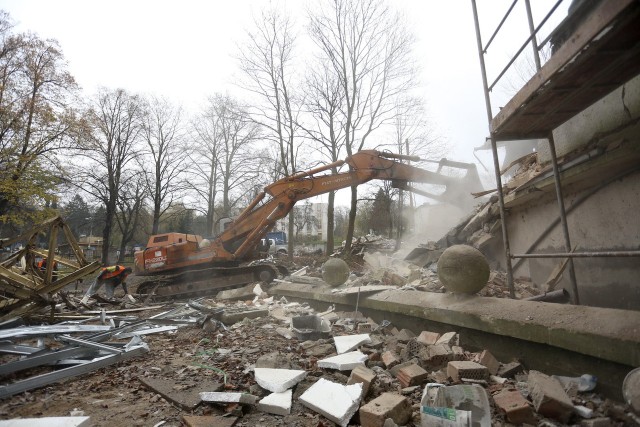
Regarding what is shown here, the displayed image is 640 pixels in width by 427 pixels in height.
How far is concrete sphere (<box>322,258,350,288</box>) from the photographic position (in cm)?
751

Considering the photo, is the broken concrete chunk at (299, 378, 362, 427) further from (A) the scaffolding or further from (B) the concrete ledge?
→ (A) the scaffolding

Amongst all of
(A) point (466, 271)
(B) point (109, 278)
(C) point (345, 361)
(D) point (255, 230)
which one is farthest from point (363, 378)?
(B) point (109, 278)

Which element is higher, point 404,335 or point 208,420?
point 404,335

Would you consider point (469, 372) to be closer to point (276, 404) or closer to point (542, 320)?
point (542, 320)

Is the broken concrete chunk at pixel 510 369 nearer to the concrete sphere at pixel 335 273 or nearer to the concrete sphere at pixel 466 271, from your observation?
the concrete sphere at pixel 466 271

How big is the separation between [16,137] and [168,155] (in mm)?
11598

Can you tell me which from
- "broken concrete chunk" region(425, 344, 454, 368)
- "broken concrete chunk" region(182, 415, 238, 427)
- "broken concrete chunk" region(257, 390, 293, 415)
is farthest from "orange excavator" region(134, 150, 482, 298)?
"broken concrete chunk" region(182, 415, 238, 427)

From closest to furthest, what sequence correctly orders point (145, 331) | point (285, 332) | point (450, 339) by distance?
1. point (450, 339)
2. point (285, 332)
3. point (145, 331)

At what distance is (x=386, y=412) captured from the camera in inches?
96.7

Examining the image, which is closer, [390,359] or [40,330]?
[390,359]

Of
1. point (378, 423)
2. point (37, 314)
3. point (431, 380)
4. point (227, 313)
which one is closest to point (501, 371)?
point (431, 380)

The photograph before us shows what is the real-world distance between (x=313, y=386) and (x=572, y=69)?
353 cm

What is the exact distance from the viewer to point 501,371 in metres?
3.20

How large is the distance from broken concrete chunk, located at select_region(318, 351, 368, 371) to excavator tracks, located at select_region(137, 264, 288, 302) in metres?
7.26
